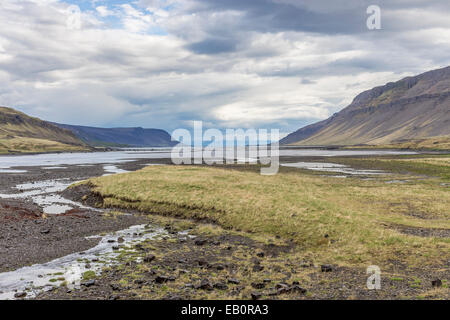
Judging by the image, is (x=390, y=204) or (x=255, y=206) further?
(x=390, y=204)

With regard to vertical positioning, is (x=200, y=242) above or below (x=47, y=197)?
below

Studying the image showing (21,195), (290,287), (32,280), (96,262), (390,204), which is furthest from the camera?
(21,195)

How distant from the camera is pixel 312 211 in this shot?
101 ft

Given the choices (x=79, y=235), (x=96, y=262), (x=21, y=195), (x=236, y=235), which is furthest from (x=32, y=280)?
(x=21, y=195)

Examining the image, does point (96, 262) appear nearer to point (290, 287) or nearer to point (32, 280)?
point (32, 280)

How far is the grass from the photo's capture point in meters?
22.8

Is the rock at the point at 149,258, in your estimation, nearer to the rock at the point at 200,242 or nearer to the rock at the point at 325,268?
the rock at the point at 200,242

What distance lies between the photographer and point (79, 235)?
29.1 metres

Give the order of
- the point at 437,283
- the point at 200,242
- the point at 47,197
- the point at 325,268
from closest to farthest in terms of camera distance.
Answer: the point at 437,283 < the point at 325,268 < the point at 200,242 < the point at 47,197

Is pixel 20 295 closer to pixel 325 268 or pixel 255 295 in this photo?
pixel 255 295

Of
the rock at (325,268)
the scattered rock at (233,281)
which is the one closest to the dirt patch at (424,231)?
the rock at (325,268)

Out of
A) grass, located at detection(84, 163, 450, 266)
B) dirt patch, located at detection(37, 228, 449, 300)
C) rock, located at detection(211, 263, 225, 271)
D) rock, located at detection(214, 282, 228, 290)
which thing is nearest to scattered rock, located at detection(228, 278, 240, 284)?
dirt patch, located at detection(37, 228, 449, 300)

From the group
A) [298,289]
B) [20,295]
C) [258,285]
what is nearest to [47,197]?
[20,295]
